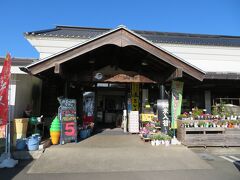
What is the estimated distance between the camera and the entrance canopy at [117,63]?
759cm

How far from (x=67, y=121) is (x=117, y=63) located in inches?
125

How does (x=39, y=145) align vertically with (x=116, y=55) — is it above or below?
below

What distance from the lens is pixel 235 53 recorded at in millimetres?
14516

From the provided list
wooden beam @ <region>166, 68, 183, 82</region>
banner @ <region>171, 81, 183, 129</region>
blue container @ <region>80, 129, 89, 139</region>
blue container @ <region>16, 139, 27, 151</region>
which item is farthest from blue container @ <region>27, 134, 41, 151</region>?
wooden beam @ <region>166, 68, 183, 82</region>

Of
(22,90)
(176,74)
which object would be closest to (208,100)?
(176,74)

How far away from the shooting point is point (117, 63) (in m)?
9.53

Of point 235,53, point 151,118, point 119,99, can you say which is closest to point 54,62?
point 151,118

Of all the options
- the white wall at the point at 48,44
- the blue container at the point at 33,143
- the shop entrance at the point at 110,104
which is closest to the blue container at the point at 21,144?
the blue container at the point at 33,143

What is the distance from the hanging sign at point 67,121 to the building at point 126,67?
0.82 metres

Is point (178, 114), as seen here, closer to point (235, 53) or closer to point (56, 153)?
point (56, 153)

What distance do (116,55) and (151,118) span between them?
3820 millimetres

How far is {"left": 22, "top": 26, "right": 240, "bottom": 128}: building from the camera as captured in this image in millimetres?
7668

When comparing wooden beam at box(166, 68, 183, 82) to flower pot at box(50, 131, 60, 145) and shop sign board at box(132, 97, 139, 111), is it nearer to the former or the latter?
shop sign board at box(132, 97, 139, 111)

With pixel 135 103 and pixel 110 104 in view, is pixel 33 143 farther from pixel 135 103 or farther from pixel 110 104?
pixel 110 104
